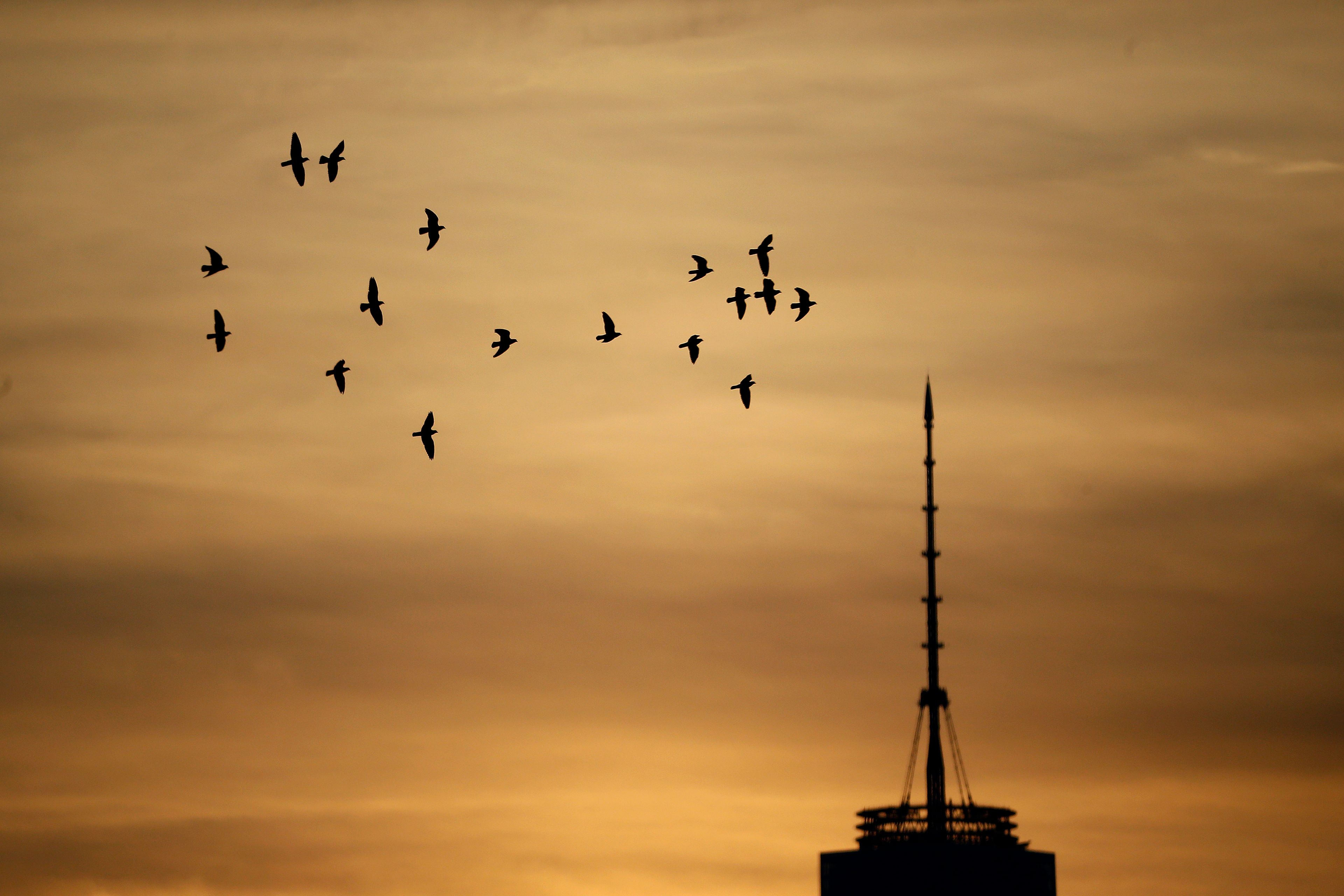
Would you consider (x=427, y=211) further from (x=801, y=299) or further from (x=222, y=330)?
(x=801, y=299)

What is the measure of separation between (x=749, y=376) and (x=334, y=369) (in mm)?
30635

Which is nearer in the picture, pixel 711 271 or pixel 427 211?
pixel 427 211

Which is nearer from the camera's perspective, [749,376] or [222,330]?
[222,330]

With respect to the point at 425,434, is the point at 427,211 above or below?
→ above

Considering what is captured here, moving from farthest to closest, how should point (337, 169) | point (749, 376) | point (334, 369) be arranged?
point (749, 376)
point (334, 369)
point (337, 169)

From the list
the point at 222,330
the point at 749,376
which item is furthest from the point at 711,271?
the point at 222,330

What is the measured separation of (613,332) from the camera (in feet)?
565

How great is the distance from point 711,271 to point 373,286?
24.4 metres

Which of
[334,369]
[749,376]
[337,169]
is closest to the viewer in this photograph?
[337,169]

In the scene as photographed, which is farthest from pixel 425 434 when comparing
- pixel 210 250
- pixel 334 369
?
pixel 210 250

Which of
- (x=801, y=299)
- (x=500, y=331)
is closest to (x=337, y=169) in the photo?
(x=500, y=331)

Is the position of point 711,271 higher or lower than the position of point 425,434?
higher

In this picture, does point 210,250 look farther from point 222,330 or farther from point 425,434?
point 425,434

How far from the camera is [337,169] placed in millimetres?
147375
